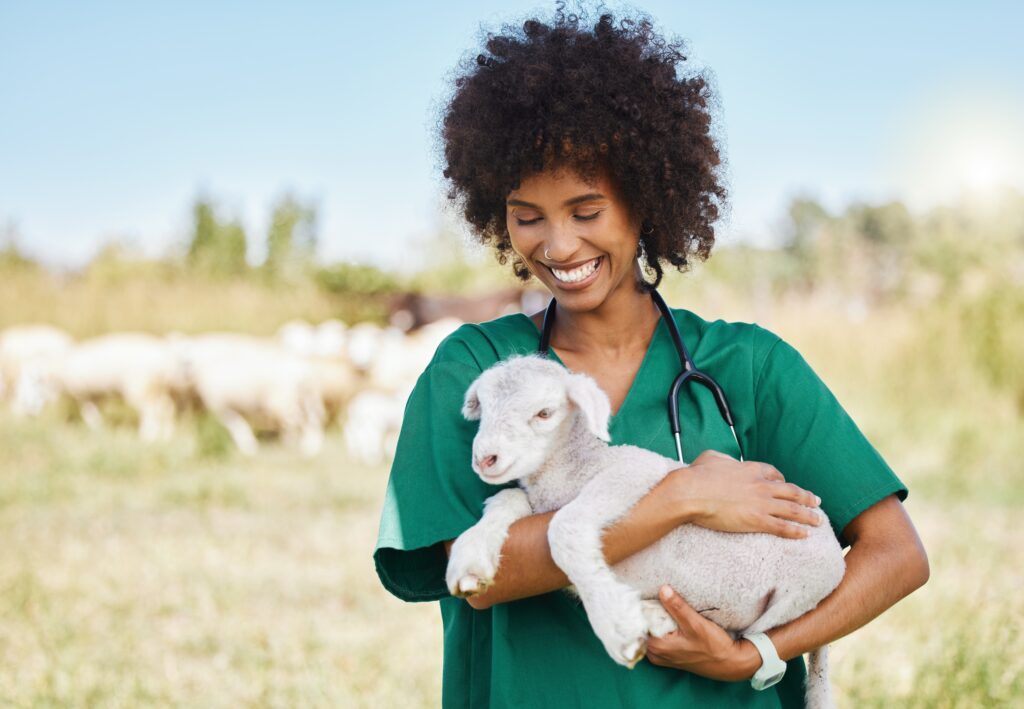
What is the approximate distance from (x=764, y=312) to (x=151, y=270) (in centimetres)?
1261

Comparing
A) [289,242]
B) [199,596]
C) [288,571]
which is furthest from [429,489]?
[289,242]

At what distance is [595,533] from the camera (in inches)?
73.7

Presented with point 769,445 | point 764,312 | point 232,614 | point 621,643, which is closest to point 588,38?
point 769,445

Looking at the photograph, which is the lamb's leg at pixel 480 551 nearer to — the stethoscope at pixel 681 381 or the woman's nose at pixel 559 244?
→ the stethoscope at pixel 681 381

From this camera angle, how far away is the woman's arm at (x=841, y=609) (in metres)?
1.91

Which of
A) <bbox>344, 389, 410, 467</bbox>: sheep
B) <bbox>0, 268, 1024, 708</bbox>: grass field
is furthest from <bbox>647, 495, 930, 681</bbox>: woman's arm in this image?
<bbox>344, 389, 410, 467</bbox>: sheep

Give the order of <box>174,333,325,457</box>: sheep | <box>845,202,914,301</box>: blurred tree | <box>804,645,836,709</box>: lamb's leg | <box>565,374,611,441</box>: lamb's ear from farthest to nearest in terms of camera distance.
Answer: <box>845,202,914,301</box>: blurred tree → <box>174,333,325,457</box>: sheep → <box>804,645,836,709</box>: lamb's leg → <box>565,374,611,441</box>: lamb's ear

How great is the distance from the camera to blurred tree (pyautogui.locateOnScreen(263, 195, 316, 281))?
68.6 feet

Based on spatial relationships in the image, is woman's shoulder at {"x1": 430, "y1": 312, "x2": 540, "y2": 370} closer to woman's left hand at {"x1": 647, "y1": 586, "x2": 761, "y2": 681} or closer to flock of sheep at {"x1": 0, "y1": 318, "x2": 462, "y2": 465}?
woman's left hand at {"x1": 647, "y1": 586, "x2": 761, "y2": 681}

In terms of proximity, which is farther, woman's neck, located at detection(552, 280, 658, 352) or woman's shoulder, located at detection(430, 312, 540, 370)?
woman's neck, located at detection(552, 280, 658, 352)

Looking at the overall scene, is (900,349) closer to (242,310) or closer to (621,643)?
(242,310)

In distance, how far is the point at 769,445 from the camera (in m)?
2.23

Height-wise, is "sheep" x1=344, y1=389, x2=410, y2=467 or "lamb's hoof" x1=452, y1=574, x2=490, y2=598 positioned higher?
"lamb's hoof" x1=452, y1=574, x2=490, y2=598

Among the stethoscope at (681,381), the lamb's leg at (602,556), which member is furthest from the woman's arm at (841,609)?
the stethoscope at (681,381)
